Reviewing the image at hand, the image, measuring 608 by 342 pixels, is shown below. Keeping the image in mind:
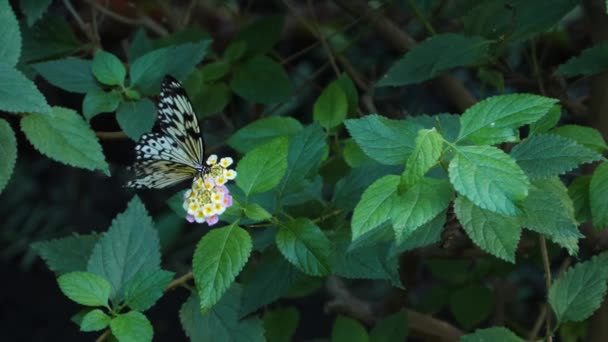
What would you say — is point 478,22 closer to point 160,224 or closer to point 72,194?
point 160,224

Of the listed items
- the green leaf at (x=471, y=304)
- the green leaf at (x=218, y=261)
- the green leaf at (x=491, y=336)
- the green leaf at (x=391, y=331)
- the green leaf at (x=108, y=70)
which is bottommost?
the green leaf at (x=471, y=304)

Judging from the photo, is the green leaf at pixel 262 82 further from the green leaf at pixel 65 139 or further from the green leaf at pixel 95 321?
the green leaf at pixel 95 321

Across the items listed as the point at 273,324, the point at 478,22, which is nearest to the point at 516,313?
Answer: the point at 273,324

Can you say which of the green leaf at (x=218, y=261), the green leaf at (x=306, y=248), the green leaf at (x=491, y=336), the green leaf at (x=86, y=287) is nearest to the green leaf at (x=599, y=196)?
the green leaf at (x=491, y=336)

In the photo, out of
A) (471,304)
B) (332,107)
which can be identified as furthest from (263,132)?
(471,304)

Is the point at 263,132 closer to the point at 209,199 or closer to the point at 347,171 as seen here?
the point at 347,171

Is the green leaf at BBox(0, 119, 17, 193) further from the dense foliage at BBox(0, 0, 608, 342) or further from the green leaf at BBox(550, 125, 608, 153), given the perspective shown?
the green leaf at BBox(550, 125, 608, 153)
